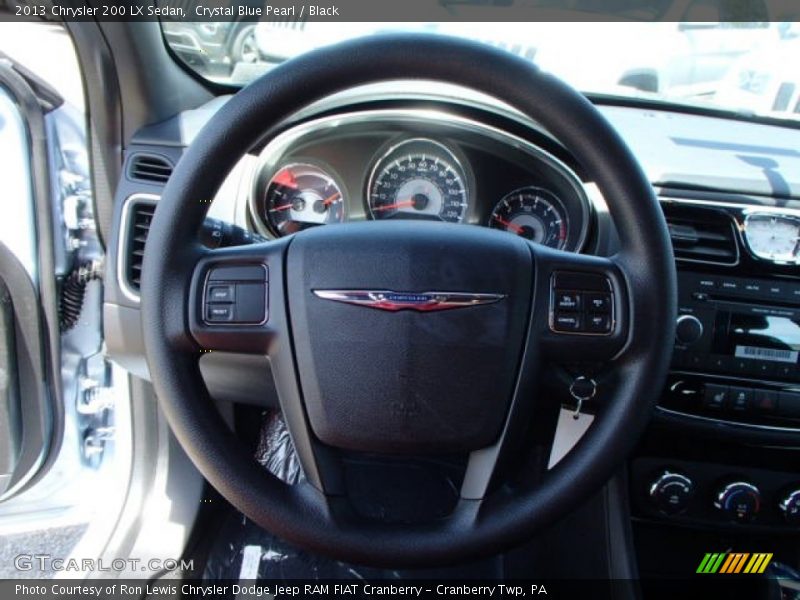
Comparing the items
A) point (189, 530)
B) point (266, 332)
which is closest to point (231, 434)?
point (266, 332)

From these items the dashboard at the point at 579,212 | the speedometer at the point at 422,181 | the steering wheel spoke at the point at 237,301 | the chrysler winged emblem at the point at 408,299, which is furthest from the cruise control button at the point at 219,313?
the speedometer at the point at 422,181

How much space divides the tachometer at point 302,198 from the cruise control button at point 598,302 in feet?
2.12

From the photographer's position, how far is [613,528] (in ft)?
5.23

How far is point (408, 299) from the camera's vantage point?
103 centimetres

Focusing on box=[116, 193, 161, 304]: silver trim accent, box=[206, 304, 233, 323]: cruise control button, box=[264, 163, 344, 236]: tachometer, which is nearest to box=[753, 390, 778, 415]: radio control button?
box=[264, 163, 344, 236]: tachometer

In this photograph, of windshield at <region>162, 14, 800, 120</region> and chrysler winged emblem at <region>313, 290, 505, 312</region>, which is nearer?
chrysler winged emblem at <region>313, 290, 505, 312</region>

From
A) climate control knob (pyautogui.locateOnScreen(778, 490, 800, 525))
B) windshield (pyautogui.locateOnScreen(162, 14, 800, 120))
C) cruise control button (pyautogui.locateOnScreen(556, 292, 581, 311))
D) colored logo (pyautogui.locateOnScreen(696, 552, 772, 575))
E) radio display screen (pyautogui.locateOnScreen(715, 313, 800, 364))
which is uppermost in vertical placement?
windshield (pyautogui.locateOnScreen(162, 14, 800, 120))

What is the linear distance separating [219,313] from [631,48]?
50.8 inches

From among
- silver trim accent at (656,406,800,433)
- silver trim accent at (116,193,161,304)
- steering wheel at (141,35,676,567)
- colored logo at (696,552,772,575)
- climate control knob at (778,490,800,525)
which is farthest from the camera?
colored logo at (696,552,772,575)

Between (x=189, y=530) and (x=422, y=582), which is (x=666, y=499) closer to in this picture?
(x=422, y=582)

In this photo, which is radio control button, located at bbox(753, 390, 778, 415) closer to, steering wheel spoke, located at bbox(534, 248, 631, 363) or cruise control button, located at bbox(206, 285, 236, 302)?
steering wheel spoke, located at bbox(534, 248, 631, 363)

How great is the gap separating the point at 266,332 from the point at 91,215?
32.6 inches

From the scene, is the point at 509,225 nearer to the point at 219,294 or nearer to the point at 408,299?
the point at 408,299

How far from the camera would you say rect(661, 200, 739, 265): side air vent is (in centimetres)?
144
